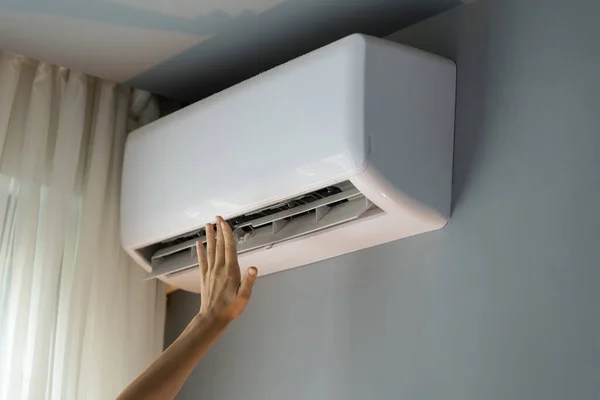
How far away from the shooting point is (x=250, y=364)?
181 cm

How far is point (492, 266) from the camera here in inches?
57.3

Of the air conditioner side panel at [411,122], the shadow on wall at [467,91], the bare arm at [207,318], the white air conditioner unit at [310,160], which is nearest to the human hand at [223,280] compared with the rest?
the bare arm at [207,318]

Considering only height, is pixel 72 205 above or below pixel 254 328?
above

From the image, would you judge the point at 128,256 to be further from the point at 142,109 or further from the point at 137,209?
the point at 142,109

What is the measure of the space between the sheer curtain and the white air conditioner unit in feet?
0.47

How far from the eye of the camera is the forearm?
4.45 feet

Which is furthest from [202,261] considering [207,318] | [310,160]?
[310,160]

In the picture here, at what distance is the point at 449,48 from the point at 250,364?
0.71m

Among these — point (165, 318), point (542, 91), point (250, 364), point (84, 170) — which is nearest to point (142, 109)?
point (84, 170)

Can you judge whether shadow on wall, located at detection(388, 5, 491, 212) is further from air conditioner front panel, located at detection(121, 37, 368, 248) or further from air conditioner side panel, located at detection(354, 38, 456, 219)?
air conditioner front panel, located at detection(121, 37, 368, 248)

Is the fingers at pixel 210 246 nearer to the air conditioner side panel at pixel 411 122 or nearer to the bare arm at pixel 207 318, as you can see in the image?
the bare arm at pixel 207 318

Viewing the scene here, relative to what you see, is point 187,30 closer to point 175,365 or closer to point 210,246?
point 210,246

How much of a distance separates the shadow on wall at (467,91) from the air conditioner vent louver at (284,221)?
170 millimetres

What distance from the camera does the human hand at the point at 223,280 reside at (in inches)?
57.0
